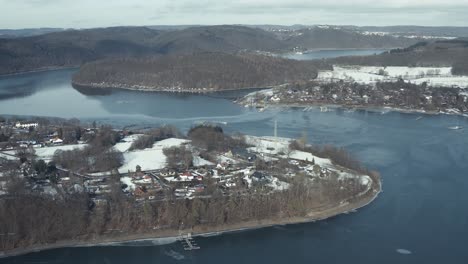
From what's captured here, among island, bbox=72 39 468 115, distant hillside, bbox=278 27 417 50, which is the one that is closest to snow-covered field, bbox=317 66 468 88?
island, bbox=72 39 468 115

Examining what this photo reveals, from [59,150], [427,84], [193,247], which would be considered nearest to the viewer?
[193,247]

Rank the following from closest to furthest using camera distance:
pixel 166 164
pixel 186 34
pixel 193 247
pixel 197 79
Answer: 1. pixel 193 247
2. pixel 166 164
3. pixel 197 79
4. pixel 186 34

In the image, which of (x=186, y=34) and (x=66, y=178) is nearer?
(x=66, y=178)

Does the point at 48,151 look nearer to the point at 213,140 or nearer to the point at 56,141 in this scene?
the point at 56,141

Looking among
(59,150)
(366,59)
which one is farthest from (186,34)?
(59,150)

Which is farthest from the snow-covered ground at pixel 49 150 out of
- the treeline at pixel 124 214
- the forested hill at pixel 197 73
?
the forested hill at pixel 197 73

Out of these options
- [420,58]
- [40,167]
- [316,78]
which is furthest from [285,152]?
[420,58]

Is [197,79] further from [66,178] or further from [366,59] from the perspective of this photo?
[66,178]
